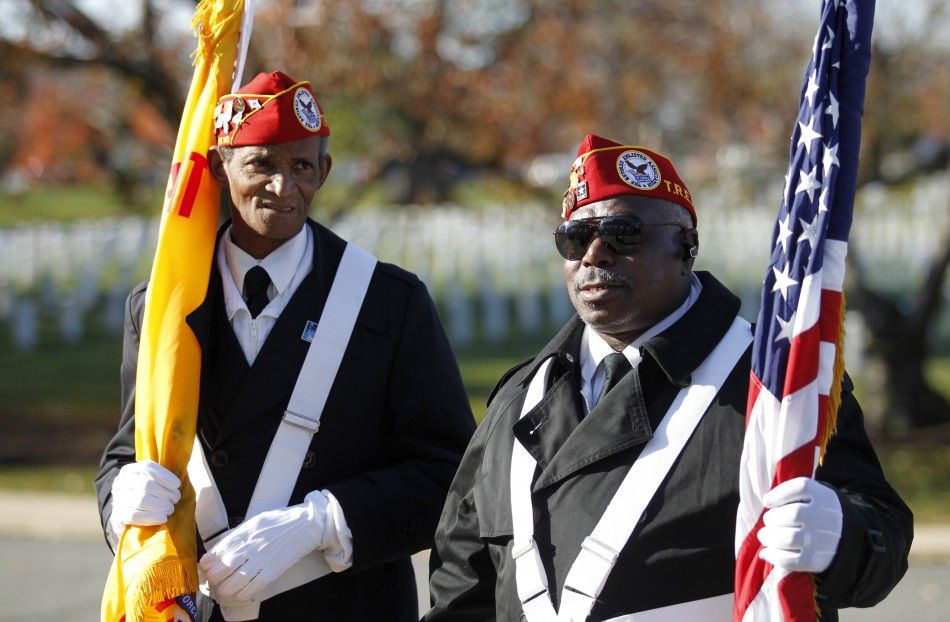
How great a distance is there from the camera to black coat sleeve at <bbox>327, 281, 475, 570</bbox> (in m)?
3.55

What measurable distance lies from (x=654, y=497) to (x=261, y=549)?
3.65ft

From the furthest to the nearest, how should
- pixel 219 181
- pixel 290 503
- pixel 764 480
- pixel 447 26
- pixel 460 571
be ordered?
pixel 447 26 → pixel 219 181 → pixel 290 503 → pixel 460 571 → pixel 764 480

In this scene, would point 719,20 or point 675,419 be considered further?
point 719,20

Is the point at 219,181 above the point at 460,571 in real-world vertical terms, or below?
above

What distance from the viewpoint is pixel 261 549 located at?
11.1ft

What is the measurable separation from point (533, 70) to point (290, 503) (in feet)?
25.1

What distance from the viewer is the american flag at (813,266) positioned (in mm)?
2680

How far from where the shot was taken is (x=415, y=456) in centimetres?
371

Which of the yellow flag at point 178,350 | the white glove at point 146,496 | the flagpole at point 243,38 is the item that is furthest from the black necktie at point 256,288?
the flagpole at point 243,38

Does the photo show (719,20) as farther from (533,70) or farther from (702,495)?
(702,495)

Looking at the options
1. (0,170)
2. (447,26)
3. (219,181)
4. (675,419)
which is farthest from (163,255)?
(0,170)

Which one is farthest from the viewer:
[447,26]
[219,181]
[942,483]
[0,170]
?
[0,170]

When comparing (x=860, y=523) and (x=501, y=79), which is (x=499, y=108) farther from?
(x=860, y=523)

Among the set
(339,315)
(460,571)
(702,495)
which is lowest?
(460,571)
